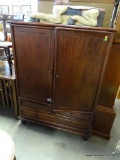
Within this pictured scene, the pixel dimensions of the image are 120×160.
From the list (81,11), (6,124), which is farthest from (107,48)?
(6,124)

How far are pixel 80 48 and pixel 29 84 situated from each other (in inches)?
31.0

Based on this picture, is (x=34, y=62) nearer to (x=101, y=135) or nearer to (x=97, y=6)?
(x=97, y=6)

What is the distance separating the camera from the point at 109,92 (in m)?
1.63

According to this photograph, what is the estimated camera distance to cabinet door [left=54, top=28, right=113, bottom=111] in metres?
1.19

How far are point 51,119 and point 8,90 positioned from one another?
0.79 m

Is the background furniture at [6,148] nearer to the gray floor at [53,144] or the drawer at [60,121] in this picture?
the gray floor at [53,144]

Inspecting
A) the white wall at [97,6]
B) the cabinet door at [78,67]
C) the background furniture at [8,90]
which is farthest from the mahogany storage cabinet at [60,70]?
the white wall at [97,6]

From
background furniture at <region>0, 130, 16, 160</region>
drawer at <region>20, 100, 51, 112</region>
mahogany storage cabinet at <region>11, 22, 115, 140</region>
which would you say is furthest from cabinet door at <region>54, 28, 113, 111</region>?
background furniture at <region>0, 130, 16, 160</region>

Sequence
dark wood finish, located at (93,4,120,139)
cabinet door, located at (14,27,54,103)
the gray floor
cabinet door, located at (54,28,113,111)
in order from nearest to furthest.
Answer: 1. cabinet door, located at (54,28,113,111)
2. cabinet door, located at (14,27,54,103)
3. dark wood finish, located at (93,4,120,139)
4. the gray floor

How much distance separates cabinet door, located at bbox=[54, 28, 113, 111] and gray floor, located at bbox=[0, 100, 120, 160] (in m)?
0.52

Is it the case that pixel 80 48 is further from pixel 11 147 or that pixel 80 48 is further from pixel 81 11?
pixel 11 147

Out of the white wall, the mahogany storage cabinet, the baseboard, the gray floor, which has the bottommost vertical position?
the gray floor

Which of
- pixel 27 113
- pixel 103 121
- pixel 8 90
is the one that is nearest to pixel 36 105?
pixel 27 113

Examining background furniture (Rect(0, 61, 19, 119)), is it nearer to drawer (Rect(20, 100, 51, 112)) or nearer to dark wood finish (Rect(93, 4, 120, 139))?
drawer (Rect(20, 100, 51, 112))
